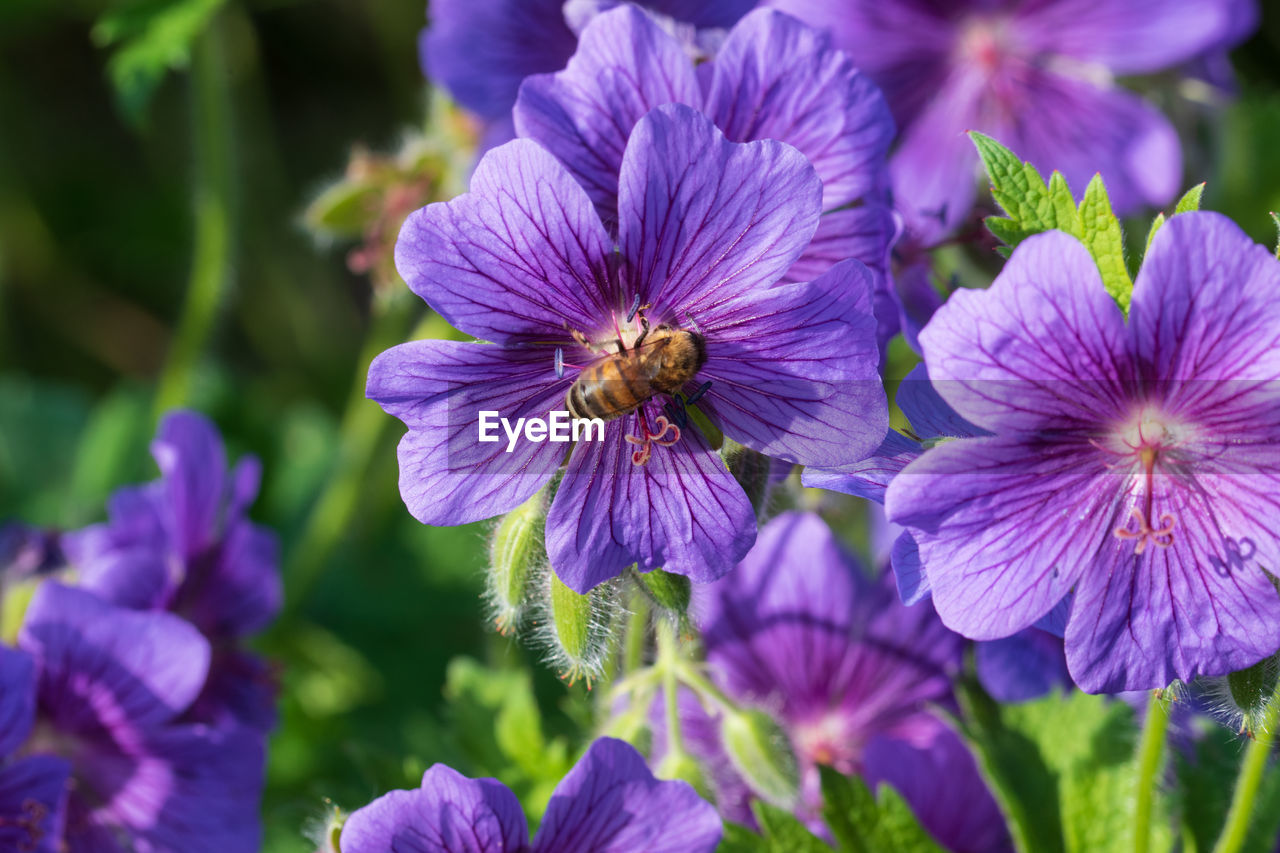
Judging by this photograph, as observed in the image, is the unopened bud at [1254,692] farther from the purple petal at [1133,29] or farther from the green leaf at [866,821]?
the purple petal at [1133,29]

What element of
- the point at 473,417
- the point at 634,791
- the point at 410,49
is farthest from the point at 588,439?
the point at 410,49

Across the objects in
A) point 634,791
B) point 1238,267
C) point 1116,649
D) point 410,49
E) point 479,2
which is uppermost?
point 410,49

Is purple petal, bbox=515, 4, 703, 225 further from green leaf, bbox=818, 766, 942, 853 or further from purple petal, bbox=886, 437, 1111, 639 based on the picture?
green leaf, bbox=818, 766, 942, 853

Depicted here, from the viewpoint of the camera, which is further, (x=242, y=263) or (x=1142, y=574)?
(x=242, y=263)

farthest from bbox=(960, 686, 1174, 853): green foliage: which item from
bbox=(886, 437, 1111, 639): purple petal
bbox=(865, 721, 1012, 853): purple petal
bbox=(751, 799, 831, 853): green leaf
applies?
bbox=(886, 437, 1111, 639): purple petal

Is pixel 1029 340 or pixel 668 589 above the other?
pixel 1029 340

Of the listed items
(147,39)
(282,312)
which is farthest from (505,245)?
(282,312)

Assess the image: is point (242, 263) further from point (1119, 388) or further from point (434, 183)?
point (1119, 388)

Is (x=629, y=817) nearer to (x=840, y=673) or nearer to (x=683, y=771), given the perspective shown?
(x=683, y=771)
